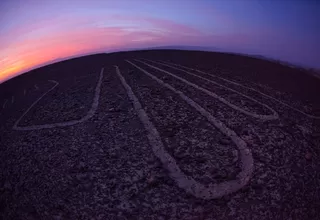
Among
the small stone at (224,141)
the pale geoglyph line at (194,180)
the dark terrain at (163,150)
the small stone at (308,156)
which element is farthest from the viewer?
the small stone at (224,141)

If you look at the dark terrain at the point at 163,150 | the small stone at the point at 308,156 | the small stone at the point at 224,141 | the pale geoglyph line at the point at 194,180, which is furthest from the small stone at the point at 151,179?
the small stone at the point at 308,156

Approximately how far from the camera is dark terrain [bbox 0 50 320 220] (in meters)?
4.62

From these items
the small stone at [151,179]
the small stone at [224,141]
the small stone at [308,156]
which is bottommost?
the small stone at [308,156]

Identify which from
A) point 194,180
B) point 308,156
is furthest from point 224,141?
point 308,156

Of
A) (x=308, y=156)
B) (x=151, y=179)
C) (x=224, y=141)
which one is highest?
(x=224, y=141)

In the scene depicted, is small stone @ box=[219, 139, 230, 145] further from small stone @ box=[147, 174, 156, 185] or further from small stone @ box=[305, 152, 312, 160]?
small stone @ box=[147, 174, 156, 185]

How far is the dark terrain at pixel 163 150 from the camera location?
462 centimetres

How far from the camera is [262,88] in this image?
30.9 feet

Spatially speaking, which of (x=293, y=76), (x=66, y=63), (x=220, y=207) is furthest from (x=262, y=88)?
(x=66, y=63)

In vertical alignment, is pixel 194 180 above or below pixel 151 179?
below

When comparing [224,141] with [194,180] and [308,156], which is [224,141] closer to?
[194,180]

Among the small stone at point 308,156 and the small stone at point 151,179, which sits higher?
the small stone at point 151,179

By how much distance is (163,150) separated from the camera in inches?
224

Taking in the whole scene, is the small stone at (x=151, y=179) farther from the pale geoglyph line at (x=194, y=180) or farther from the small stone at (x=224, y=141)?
the small stone at (x=224, y=141)
